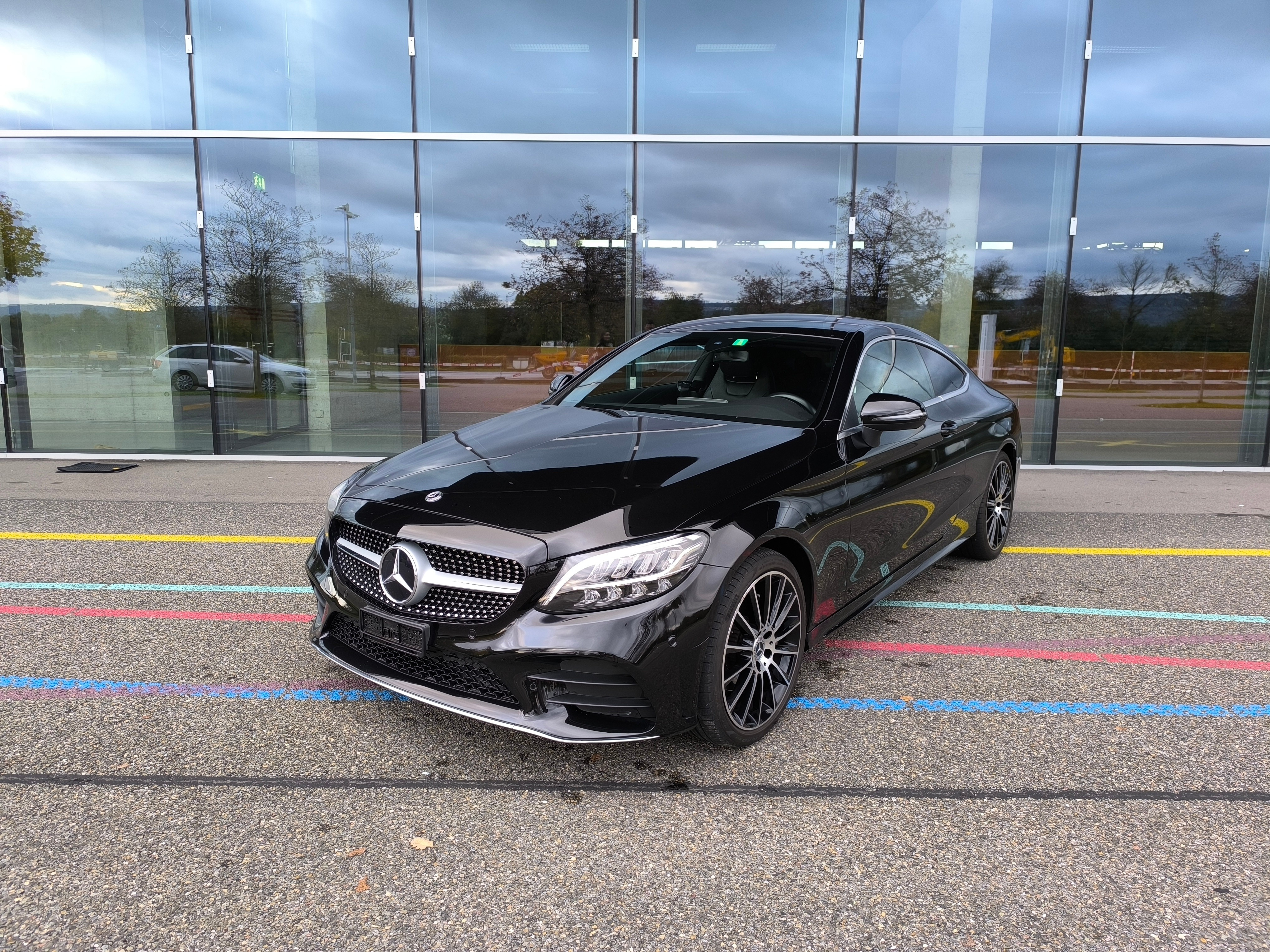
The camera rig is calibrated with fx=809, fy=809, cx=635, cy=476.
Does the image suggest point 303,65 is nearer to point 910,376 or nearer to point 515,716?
point 910,376

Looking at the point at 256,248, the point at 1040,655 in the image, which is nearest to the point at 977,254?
the point at 1040,655

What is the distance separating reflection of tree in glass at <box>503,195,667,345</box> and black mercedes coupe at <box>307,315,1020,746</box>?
626cm

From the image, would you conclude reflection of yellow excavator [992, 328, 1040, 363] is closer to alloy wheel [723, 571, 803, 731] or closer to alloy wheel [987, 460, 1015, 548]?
alloy wheel [987, 460, 1015, 548]

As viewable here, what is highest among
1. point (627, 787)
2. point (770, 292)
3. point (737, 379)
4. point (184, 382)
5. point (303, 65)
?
point (303, 65)

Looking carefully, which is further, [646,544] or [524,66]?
[524,66]

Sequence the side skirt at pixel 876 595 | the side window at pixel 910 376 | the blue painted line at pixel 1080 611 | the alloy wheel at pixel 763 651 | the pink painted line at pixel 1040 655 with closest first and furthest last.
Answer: the alloy wheel at pixel 763 651 < the side skirt at pixel 876 595 < the pink painted line at pixel 1040 655 < the side window at pixel 910 376 < the blue painted line at pixel 1080 611

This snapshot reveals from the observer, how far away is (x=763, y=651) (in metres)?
2.93

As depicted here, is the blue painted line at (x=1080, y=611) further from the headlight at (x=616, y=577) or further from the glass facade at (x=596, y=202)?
the glass facade at (x=596, y=202)

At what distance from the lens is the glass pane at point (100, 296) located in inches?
398

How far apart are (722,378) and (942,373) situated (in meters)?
1.58

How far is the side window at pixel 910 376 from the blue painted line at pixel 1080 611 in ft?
3.76

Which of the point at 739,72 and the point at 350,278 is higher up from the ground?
the point at 739,72

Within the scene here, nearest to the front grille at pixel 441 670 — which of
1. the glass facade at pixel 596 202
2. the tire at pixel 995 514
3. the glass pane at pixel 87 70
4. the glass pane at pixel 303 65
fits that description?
the tire at pixel 995 514

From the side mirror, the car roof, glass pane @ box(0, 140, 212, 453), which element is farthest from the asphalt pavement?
glass pane @ box(0, 140, 212, 453)
